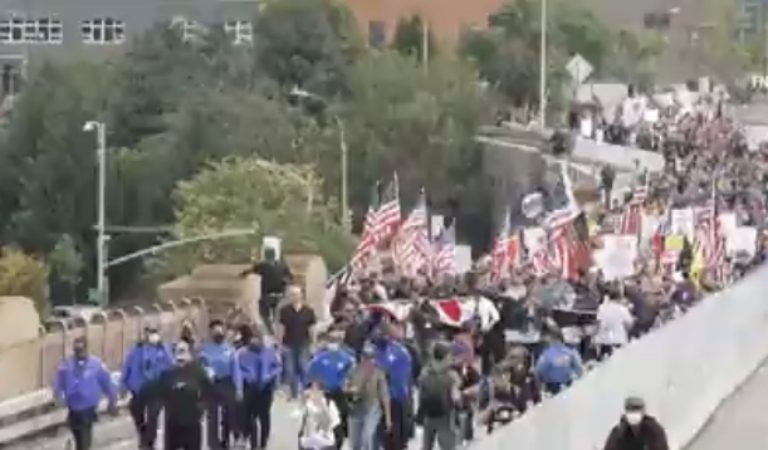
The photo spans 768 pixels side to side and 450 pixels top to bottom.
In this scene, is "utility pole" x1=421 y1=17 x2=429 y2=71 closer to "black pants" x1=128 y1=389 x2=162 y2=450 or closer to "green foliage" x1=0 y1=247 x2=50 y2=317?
"green foliage" x1=0 y1=247 x2=50 y2=317

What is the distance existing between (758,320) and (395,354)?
15642mm

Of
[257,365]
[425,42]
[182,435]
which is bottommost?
[182,435]

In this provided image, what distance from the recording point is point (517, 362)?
22.3 metres

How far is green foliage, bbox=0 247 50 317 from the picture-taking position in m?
62.7

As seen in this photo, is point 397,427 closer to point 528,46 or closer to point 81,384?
point 81,384

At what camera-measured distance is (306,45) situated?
4269 inches

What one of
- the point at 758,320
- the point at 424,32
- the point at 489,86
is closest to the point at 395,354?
the point at 758,320

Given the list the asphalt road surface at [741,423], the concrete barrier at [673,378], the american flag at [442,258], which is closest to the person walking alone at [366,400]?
the concrete barrier at [673,378]

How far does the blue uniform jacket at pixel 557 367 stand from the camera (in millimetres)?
22547

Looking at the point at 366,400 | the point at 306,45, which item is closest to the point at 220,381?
the point at 366,400

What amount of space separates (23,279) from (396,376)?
44734 mm

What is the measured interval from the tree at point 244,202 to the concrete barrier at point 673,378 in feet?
131

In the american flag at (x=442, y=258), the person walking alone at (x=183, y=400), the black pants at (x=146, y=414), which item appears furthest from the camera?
the american flag at (x=442, y=258)

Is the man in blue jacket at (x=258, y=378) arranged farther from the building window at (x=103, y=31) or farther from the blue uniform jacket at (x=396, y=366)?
the building window at (x=103, y=31)
